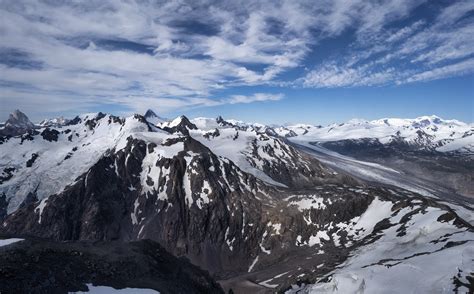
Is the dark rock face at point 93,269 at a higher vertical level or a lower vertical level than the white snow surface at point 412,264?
higher

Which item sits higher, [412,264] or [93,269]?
[93,269]

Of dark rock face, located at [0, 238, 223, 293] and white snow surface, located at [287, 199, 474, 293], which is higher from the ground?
dark rock face, located at [0, 238, 223, 293]

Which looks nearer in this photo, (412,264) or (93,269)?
(93,269)

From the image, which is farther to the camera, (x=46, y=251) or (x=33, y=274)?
(x=46, y=251)

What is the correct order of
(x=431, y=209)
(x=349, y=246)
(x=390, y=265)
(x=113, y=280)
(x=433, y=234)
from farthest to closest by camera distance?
(x=349, y=246)
(x=431, y=209)
(x=433, y=234)
(x=390, y=265)
(x=113, y=280)

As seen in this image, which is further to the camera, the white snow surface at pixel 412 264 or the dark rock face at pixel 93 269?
the white snow surface at pixel 412 264

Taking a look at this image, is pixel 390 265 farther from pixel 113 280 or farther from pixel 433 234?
pixel 113 280

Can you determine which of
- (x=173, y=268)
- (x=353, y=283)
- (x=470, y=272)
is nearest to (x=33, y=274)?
(x=173, y=268)

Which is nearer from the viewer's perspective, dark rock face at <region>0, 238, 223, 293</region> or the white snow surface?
dark rock face at <region>0, 238, 223, 293</region>
